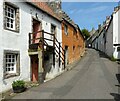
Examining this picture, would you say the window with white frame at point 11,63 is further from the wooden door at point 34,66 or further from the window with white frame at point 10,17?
the wooden door at point 34,66

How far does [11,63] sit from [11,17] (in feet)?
9.81

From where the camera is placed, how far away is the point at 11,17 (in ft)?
46.8

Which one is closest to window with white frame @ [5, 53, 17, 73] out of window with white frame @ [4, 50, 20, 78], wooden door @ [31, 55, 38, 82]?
window with white frame @ [4, 50, 20, 78]

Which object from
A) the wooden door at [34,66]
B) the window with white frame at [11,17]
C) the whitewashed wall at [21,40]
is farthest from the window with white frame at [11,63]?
the wooden door at [34,66]

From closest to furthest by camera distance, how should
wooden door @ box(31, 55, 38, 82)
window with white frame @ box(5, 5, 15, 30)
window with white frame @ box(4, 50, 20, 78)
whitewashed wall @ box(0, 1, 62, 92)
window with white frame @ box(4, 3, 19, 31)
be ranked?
whitewashed wall @ box(0, 1, 62, 92) < window with white frame @ box(4, 50, 20, 78) < window with white frame @ box(4, 3, 19, 31) < window with white frame @ box(5, 5, 15, 30) < wooden door @ box(31, 55, 38, 82)

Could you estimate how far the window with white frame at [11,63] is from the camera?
1329 centimetres

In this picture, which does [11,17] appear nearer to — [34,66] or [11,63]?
[11,63]

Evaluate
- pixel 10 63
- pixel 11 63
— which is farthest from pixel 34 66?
pixel 10 63

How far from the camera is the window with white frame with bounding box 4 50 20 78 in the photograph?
523 inches

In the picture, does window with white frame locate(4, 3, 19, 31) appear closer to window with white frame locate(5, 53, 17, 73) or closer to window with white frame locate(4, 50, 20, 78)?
window with white frame locate(4, 50, 20, 78)

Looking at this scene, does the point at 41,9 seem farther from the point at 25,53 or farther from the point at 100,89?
the point at 100,89

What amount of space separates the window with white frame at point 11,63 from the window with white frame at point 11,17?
1619mm

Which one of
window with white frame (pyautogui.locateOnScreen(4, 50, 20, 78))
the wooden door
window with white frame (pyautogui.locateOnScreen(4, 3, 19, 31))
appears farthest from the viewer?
the wooden door

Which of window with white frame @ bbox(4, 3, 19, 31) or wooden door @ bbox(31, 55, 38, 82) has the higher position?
window with white frame @ bbox(4, 3, 19, 31)
